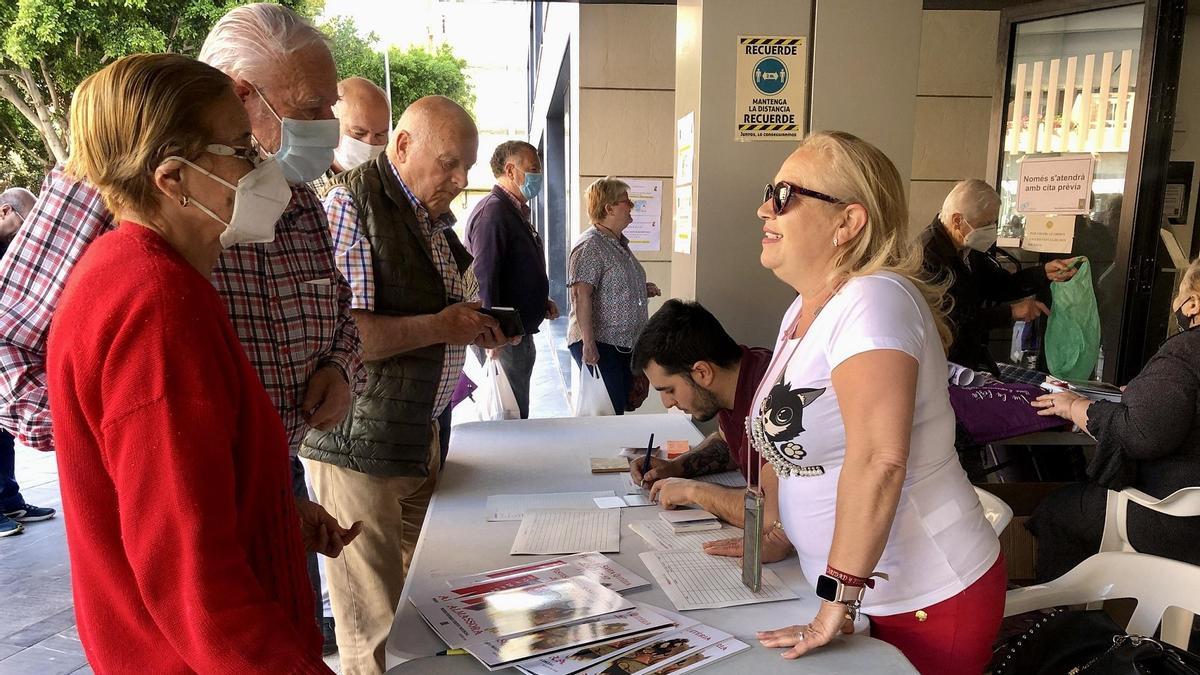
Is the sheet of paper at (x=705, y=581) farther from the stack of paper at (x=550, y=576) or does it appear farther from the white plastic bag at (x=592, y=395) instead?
the white plastic bag at (x=592, y=395)

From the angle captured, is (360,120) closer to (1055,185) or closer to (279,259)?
(279,259)

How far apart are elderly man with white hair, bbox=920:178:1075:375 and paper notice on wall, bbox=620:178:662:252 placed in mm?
2343

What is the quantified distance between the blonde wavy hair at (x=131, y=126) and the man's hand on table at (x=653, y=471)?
1.27 metres

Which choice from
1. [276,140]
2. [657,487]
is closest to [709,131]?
[657,487]

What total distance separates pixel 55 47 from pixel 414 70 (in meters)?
11.3

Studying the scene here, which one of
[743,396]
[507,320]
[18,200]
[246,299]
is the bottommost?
[743,396]

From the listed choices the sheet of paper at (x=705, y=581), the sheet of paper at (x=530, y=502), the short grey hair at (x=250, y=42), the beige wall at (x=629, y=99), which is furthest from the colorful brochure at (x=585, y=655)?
the beige wall at (x=629, y=99)

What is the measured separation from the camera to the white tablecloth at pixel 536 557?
3.75 feet

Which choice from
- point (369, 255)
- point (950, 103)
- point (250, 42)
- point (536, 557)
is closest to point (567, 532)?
point (536, 557)

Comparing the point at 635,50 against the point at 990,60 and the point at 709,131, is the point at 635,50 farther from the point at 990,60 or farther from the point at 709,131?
the point at 709,131

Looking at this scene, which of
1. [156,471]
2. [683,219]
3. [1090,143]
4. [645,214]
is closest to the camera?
[156,471]

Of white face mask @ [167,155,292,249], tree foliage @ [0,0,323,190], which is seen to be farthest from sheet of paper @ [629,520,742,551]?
tree foliage @ [0,0,323,190]

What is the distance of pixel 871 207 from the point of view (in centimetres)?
129

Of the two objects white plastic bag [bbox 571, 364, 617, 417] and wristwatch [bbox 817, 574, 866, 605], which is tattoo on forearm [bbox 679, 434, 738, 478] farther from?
white plastic bag [bbox 571, 364, 617, 417]
